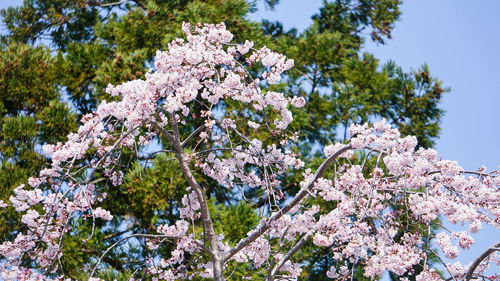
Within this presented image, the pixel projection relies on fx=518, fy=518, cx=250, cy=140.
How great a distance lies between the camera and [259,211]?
789cm

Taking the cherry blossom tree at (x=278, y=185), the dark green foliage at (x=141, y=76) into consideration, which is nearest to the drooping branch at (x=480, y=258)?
the cherry blossom tree at (x=278, y=185)

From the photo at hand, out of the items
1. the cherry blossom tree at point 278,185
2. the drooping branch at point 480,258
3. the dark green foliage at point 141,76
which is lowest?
the drooping branch at point 480,258

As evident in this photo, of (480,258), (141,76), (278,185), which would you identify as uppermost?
(141,76)

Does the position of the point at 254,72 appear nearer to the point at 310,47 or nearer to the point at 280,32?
the point at 310,47

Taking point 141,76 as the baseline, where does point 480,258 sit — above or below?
below

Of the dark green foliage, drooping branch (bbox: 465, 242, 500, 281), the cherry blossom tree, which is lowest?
drooping branch (bbox: 465, 242, 500, 281)

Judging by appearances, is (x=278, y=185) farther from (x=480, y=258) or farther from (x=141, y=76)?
(x=141, y=76)

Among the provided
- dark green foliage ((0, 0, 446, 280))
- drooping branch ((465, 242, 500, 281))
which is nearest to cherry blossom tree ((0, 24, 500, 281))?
drooping branch ((465, 242, 500, 281))

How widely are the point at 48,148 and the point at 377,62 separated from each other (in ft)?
23.6

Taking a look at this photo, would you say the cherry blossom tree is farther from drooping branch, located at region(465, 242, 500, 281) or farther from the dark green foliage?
the dark green foliage

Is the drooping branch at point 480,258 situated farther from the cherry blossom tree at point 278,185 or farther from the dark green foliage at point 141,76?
the dark green foliage at point 141,76

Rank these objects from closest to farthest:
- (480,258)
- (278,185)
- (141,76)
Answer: (480,258), (278,185), (141,76)

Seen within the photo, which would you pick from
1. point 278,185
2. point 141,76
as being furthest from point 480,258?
point 141,76

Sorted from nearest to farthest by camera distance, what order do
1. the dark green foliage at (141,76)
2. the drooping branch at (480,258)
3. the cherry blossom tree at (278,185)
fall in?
the drooping branch at (480,258)
the cherry blossom tree at (278,185)
the dark green foliage at (141,76)
